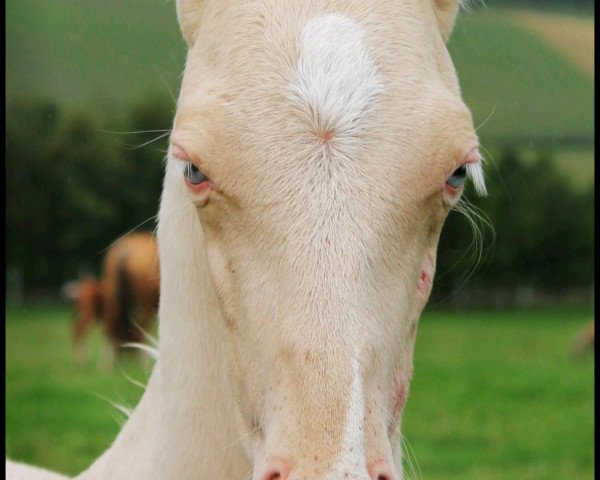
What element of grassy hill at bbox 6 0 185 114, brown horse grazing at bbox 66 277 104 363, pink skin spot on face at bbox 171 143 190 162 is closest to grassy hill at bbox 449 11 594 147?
grassy hill at bbox 6 0 185 114

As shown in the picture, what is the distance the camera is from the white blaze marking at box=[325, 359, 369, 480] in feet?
6.69

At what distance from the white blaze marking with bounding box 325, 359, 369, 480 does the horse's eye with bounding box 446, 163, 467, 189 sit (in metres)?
0.56

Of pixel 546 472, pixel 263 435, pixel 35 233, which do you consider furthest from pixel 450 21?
pixel 35 233

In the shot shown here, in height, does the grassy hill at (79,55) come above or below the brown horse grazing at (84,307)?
above

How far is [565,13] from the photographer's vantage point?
14.5 meters

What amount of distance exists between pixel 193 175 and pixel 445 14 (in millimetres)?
928

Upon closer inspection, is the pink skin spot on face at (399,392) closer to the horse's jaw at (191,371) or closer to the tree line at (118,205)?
the horse's jaw at (191,371)

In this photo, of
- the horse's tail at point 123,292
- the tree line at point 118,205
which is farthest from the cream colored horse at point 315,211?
the horse's tail at point 123,292

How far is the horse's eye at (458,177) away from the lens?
2.47m

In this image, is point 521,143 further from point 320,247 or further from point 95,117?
point 320,247

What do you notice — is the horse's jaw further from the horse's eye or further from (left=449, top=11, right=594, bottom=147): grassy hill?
(left=449, top=11, right=594, bottom=147): grassy hill

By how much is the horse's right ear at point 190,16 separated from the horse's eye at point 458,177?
2.79 feet

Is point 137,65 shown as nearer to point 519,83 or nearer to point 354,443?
point 519,83

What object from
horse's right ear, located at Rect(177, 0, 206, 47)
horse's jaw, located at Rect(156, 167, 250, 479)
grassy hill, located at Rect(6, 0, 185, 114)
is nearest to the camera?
horse's jaw, located at Rect(156, 167, 250, 479)
